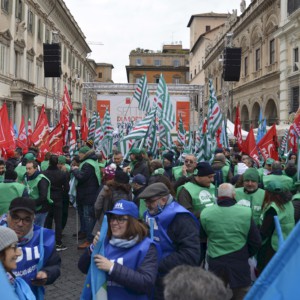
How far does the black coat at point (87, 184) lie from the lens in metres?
7.74

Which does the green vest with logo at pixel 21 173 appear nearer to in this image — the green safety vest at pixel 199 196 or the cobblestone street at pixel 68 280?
the cobblestone street at pixel 68 280

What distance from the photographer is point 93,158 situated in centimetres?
788

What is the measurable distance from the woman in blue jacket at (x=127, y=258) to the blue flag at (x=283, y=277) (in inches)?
51.6

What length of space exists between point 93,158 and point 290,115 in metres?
18.2

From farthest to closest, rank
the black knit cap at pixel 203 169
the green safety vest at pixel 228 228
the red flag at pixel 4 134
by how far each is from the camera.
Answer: the red flag at pixel 4 134 → the black knit cap at pixel 203 169 → the green safety vest at pixel 228 228

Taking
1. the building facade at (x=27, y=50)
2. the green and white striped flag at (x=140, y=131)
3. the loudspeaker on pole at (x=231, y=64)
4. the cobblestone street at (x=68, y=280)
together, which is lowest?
the cobblestone street at (x=68, y=280)

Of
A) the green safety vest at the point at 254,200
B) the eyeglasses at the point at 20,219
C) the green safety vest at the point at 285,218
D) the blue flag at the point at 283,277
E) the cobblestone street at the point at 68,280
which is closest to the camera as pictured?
the blue flag at the point at 283,277

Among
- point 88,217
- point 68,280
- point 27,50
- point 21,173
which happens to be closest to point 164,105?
point 88,217

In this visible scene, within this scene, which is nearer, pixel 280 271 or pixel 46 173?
pixel 280 271

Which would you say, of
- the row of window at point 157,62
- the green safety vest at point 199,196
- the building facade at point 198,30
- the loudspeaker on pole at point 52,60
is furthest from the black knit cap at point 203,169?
the row of window at point 157,62

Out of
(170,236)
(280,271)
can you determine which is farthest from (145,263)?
(280,271)

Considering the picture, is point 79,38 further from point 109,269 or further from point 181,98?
point 109,269

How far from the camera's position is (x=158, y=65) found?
87.1 metres

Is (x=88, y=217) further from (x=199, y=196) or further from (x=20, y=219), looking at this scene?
(x=20, y=219)
